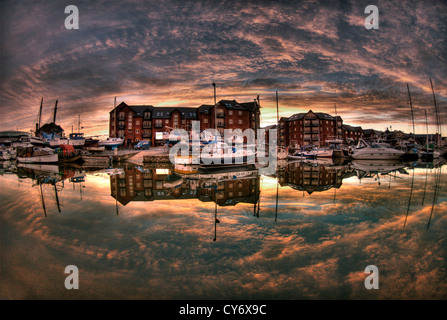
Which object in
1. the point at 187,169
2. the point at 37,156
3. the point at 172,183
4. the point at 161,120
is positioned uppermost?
the point at 161,120

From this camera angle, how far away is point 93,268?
4270 millimetres

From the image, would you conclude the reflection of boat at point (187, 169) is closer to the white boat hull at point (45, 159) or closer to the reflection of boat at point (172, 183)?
the reflection of boat at point (172, 183)

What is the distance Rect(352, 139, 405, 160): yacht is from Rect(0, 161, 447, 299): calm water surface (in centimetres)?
3751

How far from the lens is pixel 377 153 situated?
136 feet

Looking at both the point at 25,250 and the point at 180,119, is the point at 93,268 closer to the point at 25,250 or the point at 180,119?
the point at 25,250

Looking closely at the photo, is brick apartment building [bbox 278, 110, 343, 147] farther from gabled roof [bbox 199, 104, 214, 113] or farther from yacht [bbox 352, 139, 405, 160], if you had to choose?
yacht [bbox 352, 139, 405, 160]

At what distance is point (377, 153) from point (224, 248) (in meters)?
46.5

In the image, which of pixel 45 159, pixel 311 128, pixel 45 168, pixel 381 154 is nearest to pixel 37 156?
pixel 45 159

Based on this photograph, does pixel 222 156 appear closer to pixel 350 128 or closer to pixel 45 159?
pixel 45 159

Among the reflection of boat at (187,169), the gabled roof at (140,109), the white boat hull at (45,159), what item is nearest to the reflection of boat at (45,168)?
the white boat hull at (45,159)

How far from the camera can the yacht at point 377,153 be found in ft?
135

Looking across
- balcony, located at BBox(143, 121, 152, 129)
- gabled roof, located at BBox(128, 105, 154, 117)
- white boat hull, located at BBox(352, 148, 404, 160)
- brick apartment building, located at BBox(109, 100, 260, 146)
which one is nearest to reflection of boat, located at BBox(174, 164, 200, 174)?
white boat hull, located at BBox(352, 148, 404, 160)
